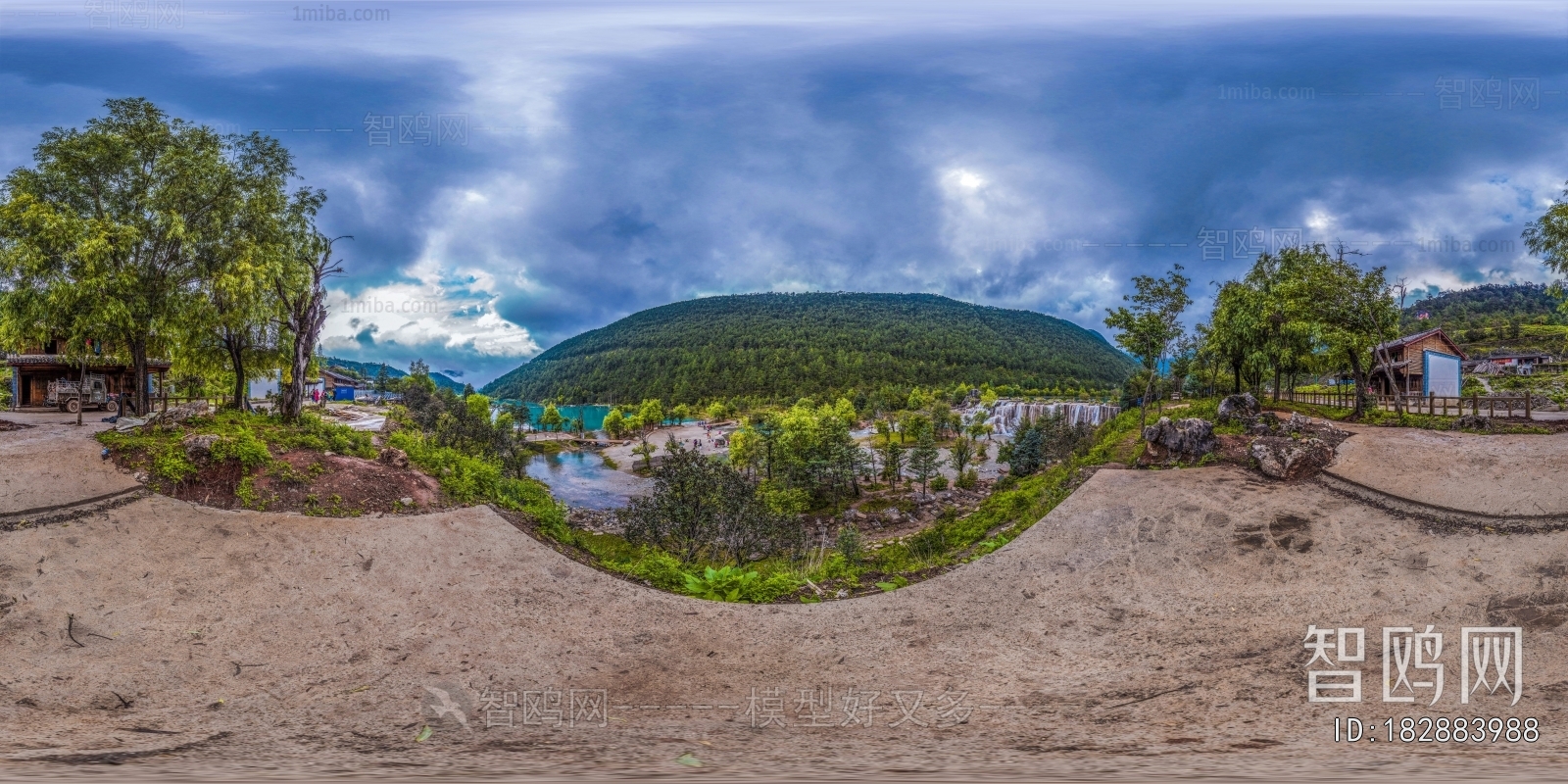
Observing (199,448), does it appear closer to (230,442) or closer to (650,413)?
(230,442)

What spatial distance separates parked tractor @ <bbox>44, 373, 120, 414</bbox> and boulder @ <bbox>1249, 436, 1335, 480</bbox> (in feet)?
90.3

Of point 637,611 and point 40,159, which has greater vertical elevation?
point 40,159


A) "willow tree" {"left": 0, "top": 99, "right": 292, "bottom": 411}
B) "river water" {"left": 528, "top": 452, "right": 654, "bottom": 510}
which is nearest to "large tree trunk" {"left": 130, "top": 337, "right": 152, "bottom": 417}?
"willow tree" {"left": 0, "top": 99, "right": 292, "bottom": 411}

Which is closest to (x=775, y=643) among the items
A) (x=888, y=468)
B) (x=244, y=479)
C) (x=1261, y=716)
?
(x=1261, y=716)

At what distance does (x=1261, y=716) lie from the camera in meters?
4.40

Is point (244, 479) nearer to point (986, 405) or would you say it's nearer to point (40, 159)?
point (40, 159)

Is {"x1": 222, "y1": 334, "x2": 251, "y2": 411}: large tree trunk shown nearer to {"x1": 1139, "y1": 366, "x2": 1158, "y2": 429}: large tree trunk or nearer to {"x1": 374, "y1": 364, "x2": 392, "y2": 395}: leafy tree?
{"x1": 1139, "y1": 366, "x2": 1158, "y2": 429}: large tree trunk

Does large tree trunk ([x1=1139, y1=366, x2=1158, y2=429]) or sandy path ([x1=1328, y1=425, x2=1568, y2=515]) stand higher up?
large tree trunk ([x1=1139, y1=366, x2=1158, y2=429])

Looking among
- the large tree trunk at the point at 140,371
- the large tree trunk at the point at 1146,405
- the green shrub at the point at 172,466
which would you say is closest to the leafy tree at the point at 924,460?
the large tree trunk at the point at 1146,405

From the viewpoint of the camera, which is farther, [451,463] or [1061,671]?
[451,463]

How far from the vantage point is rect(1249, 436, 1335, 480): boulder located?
921 centimetres

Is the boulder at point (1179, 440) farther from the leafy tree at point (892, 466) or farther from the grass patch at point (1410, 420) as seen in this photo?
the leafy tree at point (892, 466)

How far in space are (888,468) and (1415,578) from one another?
28646 millimetres

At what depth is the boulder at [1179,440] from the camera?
1012cm
